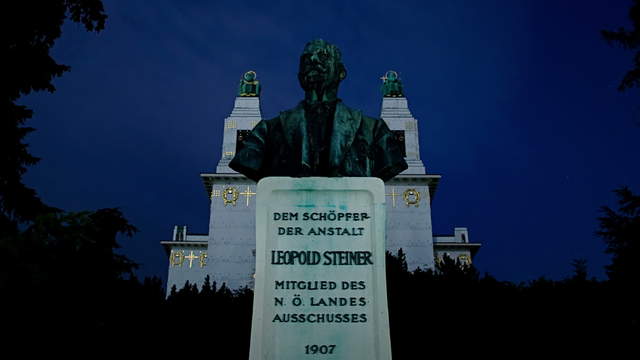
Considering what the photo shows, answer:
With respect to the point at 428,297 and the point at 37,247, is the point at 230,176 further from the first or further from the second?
the point at 37,247

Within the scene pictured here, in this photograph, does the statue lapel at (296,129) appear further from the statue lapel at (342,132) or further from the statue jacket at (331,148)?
the statue lapel at (342,132)

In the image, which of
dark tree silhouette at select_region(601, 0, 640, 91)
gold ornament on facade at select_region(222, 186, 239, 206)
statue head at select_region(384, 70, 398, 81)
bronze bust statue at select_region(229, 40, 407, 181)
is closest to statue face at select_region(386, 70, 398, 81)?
statue head at select_region(384, 70, 398, 81)

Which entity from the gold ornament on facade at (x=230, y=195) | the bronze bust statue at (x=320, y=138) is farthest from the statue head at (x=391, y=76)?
the bronze bust statue at (x=320, y=138)

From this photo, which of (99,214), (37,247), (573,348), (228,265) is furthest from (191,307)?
(228,265)

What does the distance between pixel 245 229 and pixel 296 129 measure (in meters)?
34.8

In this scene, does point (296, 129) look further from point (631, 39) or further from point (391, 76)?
point (391, 76)

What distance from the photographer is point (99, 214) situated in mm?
11836

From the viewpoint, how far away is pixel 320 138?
617cm

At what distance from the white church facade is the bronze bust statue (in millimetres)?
33414

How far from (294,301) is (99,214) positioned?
7.91m

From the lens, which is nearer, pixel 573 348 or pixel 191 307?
pixel 573 348

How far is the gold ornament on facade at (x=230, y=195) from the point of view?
41.0 meters

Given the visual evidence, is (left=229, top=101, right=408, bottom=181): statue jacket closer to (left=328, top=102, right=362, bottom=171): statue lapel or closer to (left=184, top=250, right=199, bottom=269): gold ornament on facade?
(left=328, top=102, right=362, bottom=171): statue lapel

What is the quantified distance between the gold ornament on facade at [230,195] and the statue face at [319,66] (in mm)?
35364
